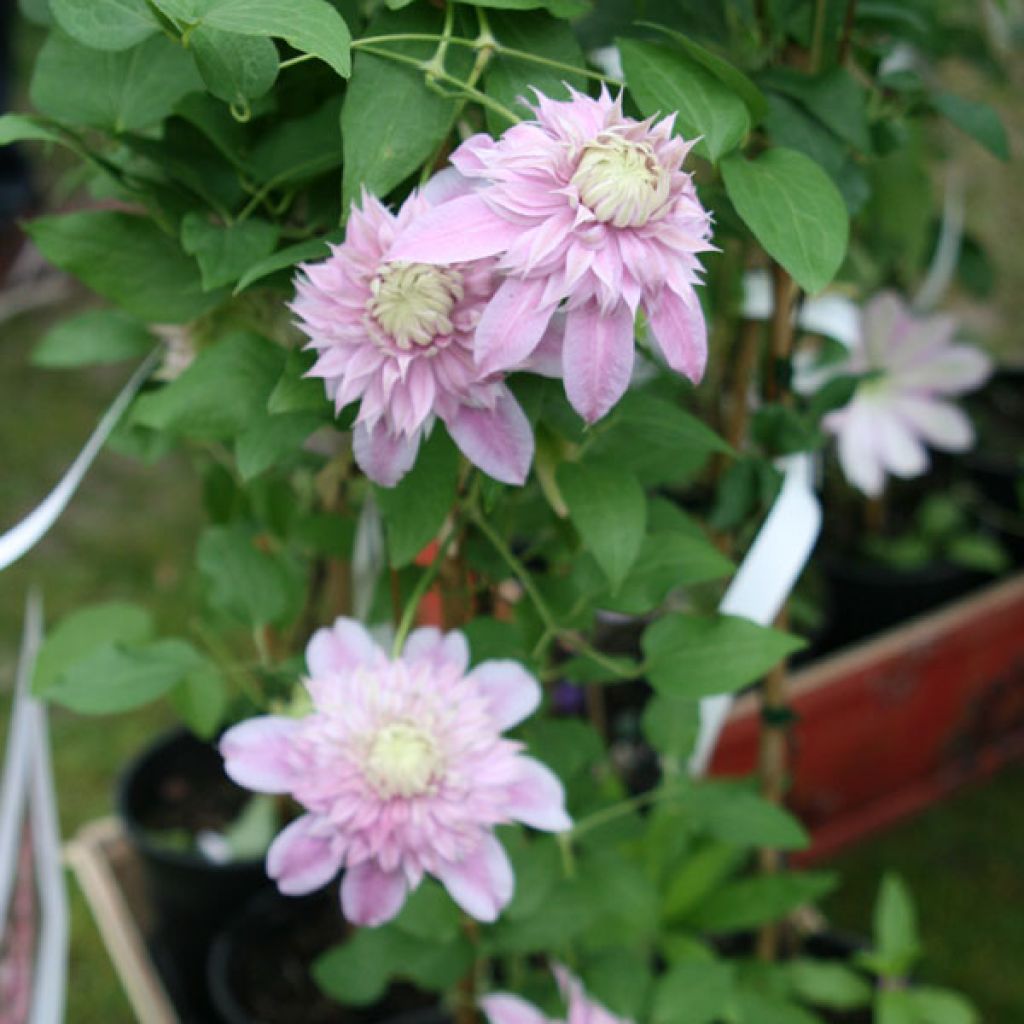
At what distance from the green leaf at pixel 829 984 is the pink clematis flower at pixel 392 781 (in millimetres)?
503

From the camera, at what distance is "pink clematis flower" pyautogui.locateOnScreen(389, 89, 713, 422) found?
0.41 meters

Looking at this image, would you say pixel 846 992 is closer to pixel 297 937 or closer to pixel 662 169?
pixel 297 937

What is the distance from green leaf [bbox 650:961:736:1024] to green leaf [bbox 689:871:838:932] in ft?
0.35

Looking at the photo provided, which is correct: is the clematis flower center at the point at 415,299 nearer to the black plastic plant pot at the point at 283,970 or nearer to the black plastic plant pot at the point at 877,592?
the black plastic plant pot at the point at 283,970

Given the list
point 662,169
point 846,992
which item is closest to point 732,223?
point 662,169

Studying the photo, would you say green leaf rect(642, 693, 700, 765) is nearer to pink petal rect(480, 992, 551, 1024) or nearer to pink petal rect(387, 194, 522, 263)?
pink petal rect(480, 992, 551, 1024)

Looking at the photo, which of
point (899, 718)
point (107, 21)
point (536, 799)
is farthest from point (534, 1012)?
point (899, 718)

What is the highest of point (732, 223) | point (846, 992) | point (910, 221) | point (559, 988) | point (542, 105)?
point (542, 105)

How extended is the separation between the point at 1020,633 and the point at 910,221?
→ 69 cm

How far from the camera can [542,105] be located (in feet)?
1.42

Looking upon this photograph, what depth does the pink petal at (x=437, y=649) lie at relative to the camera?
59 cm

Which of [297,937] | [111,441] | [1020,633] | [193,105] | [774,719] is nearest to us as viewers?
[193,105]

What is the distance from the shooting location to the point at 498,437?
1.60 ft

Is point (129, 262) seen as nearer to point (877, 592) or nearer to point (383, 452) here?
point (383, 452)
